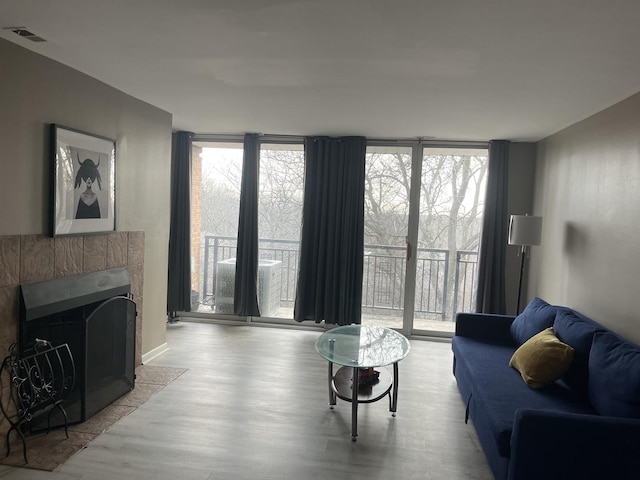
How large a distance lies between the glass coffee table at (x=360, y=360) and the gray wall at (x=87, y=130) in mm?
1945

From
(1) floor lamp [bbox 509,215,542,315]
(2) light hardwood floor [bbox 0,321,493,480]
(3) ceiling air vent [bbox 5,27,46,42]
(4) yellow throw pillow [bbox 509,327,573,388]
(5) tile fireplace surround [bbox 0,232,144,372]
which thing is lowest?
(2) light hardwood floor [bbox 0,321,493,480]

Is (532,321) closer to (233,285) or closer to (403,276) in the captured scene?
(403,276)

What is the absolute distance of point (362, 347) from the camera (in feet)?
11.4

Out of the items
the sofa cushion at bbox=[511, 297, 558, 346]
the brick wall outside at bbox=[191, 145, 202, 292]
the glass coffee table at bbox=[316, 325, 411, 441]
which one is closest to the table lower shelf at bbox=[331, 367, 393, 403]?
the glass coffee table at bbox=[316, 325, 411, 441]

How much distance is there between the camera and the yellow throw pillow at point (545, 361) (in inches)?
109

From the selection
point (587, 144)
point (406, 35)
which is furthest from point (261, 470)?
point (587, 144)

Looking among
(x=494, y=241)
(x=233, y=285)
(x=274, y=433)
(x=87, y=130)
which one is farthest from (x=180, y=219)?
(x=494, y=241)

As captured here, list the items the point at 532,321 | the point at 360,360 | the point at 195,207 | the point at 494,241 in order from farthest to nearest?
the point at 195,207, the point at 494,241, the point at 532,321, the point at 360,360

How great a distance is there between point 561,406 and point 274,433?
1843 mm

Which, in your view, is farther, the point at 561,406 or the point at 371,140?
the point at 371,140

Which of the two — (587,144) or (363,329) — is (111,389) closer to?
(363,329)

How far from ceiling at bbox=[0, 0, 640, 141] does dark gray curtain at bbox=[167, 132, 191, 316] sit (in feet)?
5.01

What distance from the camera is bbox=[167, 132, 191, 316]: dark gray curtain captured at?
→ 553 cm

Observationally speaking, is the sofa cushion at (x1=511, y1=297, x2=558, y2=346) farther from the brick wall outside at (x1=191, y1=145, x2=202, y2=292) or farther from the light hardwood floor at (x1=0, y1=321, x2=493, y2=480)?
the brick wall outside at (x1=191, y1=145, x2=202, y2=292)
